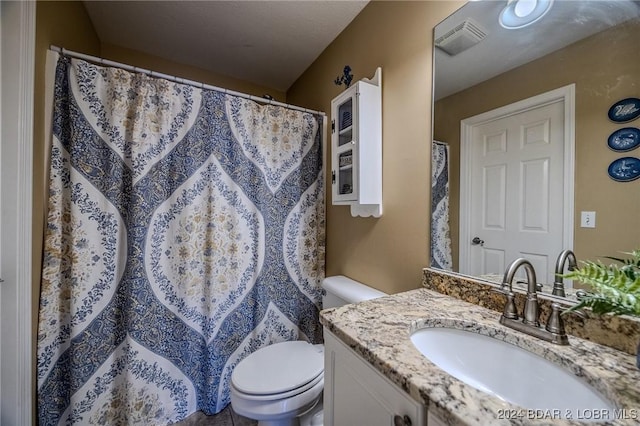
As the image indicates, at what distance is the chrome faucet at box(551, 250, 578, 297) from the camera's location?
0.68m

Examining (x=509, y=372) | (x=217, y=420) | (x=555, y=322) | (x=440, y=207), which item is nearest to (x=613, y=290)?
(x=555, y=322)

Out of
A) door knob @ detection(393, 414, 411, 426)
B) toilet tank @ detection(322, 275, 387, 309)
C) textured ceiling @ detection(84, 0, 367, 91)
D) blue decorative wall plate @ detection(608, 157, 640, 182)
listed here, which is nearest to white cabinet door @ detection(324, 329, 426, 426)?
door knob @ detection(393, 414, 411, 426)

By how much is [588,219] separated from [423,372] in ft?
2.02

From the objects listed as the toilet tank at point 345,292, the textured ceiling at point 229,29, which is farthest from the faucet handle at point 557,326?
the textured ceiling at point 229,29

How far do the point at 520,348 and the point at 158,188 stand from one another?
5.08 ft

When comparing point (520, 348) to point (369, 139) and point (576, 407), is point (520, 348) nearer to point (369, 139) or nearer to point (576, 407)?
point (576, 407)

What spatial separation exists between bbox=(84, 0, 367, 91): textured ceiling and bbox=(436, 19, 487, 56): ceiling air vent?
0.65 metres

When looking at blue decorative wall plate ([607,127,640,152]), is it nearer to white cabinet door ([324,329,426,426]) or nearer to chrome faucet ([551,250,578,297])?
chrome faucet ([551,250,578,297])

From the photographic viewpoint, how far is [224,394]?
57.4 inches

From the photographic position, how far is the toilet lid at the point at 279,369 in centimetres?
106

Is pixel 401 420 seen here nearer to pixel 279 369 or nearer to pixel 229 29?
pixel 279 369

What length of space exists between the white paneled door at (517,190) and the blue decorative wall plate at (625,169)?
0.09 m

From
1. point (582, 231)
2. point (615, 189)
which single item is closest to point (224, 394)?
point (582, 231)

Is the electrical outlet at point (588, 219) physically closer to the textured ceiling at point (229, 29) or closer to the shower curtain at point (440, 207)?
the shower curtain at point (440, 207)
